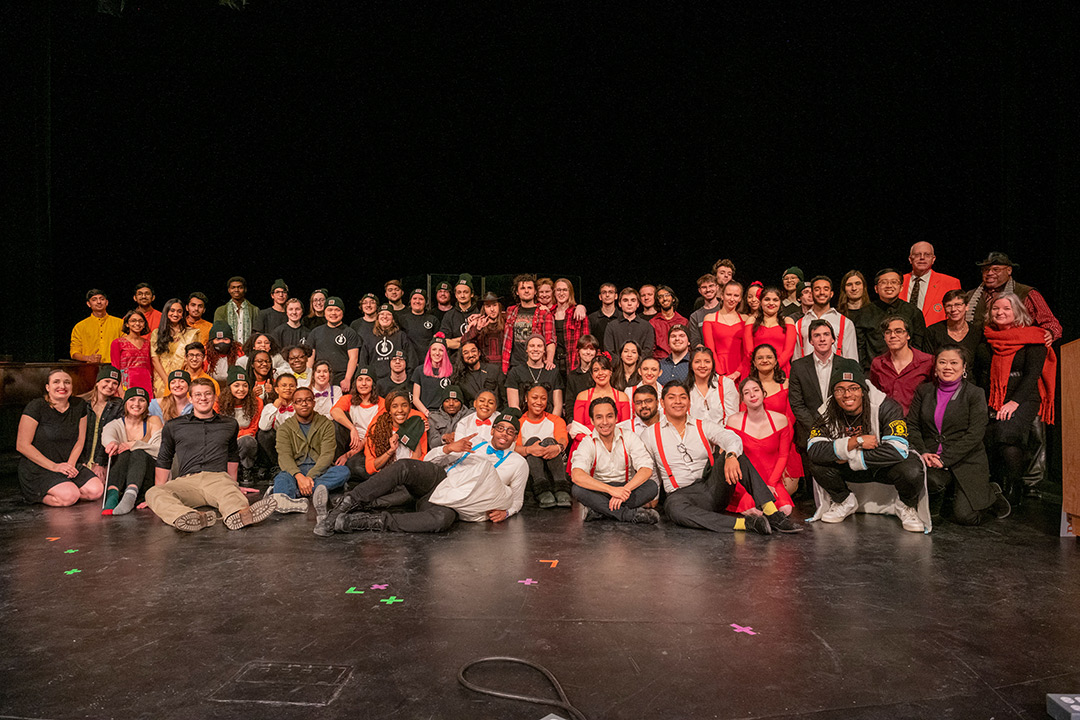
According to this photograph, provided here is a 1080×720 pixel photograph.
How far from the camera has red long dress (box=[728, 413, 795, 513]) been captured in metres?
4.21

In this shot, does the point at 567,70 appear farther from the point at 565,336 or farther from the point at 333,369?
the point at 333,369

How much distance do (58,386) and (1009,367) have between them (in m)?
6.53

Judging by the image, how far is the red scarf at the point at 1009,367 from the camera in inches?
172

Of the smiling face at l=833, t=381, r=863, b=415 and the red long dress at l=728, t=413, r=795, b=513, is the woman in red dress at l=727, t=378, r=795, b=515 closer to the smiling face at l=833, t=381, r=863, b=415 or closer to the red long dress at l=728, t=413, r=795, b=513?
the red long dress at l=728, t=413, r=795, b=513

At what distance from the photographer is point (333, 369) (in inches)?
230

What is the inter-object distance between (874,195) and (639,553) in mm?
5115

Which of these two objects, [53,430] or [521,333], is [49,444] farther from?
[521,333]

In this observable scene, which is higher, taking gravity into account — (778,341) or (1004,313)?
(1004,313)

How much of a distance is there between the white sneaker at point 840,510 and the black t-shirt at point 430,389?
2.94m

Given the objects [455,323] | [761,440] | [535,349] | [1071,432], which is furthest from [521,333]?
[1071,432]

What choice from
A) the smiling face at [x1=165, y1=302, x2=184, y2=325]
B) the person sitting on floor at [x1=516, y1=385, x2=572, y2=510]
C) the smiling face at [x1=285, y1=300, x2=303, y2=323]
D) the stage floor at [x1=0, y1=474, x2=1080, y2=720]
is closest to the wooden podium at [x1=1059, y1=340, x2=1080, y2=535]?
the stage floor at [x1=0, y1=474, x2=1080, y2=720]

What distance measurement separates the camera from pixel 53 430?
4.82 meters

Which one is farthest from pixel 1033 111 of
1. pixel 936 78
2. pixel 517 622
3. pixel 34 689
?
pixel 34 689

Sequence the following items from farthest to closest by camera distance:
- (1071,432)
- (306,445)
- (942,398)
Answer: (306,445) < (942,398) < (1071,432)
